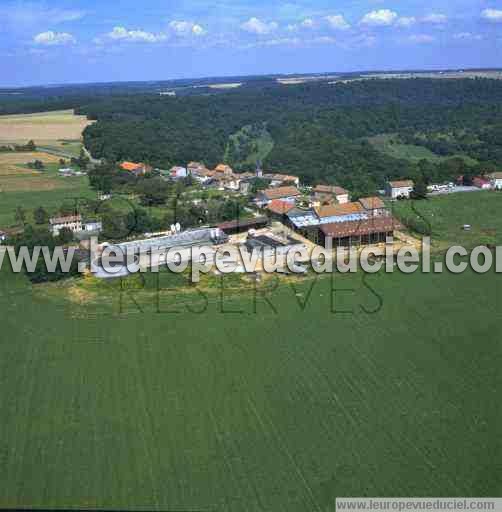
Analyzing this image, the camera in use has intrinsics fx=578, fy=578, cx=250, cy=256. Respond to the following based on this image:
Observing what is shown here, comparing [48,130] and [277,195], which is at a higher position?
[48,130]

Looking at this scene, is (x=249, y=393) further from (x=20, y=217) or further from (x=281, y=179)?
(x=281, y=179)

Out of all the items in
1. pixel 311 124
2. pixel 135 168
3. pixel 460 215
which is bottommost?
pixel 460 215

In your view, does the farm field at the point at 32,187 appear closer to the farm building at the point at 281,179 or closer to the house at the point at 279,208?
the farm building at the point at 281,179

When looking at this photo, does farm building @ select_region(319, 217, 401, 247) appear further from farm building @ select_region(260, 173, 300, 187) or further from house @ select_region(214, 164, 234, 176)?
house @ select_region(214, 164, 234, 176)

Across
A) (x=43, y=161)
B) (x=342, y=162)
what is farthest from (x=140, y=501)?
(x=43, y=161)

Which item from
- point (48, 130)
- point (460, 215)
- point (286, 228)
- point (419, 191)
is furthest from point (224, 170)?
point (48, 130)

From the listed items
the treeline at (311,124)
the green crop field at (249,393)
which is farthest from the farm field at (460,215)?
the green crop field at (249,393)
